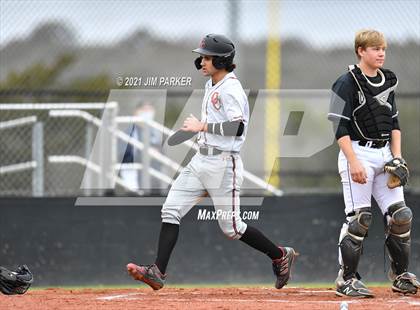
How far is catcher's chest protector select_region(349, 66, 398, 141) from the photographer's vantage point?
320 inches

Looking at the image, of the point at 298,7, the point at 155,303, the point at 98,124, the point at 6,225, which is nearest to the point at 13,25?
the point at 98,124

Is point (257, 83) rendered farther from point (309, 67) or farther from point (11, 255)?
point (11, 255)

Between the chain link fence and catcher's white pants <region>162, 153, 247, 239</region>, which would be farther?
the chain link fence

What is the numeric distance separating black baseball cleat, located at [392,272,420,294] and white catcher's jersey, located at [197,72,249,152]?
168 cm

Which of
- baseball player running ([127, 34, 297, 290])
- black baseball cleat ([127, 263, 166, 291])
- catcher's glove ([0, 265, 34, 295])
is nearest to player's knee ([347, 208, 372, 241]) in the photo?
baseball player running ([127, 34, 297, 290])

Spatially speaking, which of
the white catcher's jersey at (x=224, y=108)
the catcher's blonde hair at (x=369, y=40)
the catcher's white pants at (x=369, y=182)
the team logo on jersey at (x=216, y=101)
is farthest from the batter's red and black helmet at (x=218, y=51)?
the catcher's white pants at (x=369, y=182)

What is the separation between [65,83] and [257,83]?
283cm

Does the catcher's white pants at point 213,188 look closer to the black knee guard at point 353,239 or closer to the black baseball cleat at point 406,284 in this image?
the black knee guard at point 353,239

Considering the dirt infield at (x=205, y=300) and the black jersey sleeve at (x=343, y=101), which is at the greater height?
the black jersey sleeve at (x=343, y=101)

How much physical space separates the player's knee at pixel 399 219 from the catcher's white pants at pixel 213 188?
119 centimetres

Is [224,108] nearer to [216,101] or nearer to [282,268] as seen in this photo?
[216,101]

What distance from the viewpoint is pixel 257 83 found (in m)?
15.3

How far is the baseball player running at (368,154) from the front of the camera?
8.09m

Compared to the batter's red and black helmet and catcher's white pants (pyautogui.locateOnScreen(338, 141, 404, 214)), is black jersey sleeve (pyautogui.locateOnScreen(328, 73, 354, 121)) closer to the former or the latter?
catcher's white pants (pyautogui.locateOnScreen(338, 141, 404, 214))
